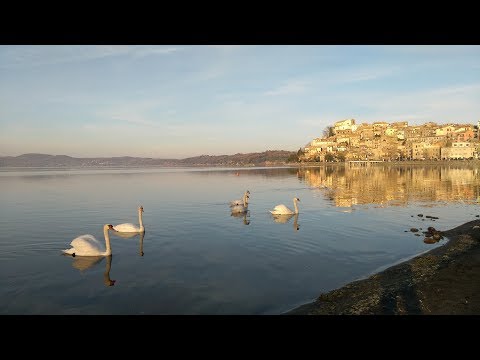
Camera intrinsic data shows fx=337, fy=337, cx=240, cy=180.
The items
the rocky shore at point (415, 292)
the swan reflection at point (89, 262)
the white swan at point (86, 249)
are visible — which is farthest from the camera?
the white swan at point (86, 249)

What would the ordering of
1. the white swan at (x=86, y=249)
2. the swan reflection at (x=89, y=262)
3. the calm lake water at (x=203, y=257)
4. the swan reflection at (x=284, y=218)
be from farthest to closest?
the swan reflection at (x=284, y=218) → the white swan at (x=86, y=249) → the swan reflection at (x=89, y=262) → the calm lake water at (x=203, y=257)

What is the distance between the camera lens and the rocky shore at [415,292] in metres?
8.34

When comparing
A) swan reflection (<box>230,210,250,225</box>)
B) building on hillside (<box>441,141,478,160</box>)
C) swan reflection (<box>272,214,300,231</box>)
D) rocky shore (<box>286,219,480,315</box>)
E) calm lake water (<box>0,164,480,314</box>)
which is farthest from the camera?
building on hillside (<box>441,141,478,160</box>)

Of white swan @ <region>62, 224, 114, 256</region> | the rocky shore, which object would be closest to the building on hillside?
the rocky shore

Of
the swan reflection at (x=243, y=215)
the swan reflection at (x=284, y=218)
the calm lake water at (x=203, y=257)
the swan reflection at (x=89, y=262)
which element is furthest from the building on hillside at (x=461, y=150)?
the swan reflection at (x=89, y=262)

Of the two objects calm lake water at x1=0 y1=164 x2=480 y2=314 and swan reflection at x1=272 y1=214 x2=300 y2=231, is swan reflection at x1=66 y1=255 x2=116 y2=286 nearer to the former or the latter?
calm lake water at x1=0 y1=164 x2=480 y2=314

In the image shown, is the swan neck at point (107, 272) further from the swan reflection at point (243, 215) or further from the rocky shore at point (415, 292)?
the swan reflection at point (243, 215)

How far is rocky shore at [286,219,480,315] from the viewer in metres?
8.34

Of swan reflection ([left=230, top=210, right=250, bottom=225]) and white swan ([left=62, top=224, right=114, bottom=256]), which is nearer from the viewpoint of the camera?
white swan ([left=62, top=224, right=114, bottom=256])

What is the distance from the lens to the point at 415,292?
9445mm

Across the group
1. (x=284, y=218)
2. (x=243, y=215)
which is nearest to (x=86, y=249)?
(x=243, y=215)
